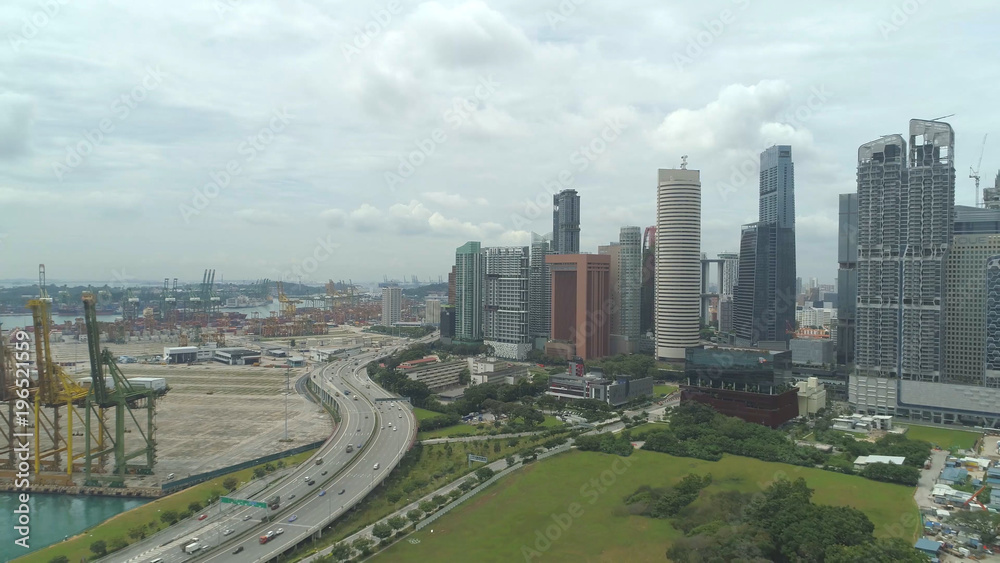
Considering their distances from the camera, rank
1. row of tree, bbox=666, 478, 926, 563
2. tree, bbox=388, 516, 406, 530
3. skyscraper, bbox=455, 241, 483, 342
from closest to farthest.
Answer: row of tree, bbox=666, 478, 926, 563 < tree, bbox=388, 516, 406, 530 < skyscraper, bbox=455, 241, 483, 342

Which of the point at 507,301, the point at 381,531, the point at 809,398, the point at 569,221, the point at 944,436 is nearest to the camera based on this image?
the point at 381,531

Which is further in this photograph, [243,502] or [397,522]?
[243,502]

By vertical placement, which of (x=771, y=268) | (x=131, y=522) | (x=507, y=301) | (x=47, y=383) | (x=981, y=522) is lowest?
(x=131, y=522)

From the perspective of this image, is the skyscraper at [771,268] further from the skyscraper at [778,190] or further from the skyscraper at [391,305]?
the skyscraper at [391,305]

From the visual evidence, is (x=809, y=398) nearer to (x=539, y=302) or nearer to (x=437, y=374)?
(x=437, y=374)

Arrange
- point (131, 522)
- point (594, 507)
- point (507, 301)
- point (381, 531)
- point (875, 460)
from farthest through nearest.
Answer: point (507, 301), point (875, 460), point (594, 507), point (131, 522), point (381, 531)

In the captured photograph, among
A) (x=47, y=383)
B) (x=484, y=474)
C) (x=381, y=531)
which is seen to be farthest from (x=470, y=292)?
(x=381, y=531)

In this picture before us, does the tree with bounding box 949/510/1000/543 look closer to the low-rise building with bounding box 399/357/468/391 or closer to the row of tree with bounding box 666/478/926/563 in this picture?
the row of tree with bounding box 666/478/926/563

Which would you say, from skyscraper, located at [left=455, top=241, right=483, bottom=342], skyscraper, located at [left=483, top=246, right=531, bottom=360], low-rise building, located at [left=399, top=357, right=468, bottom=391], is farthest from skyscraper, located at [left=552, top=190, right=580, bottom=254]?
low-rise building, located at [left=399, top=357, right=468, bottom=391]
